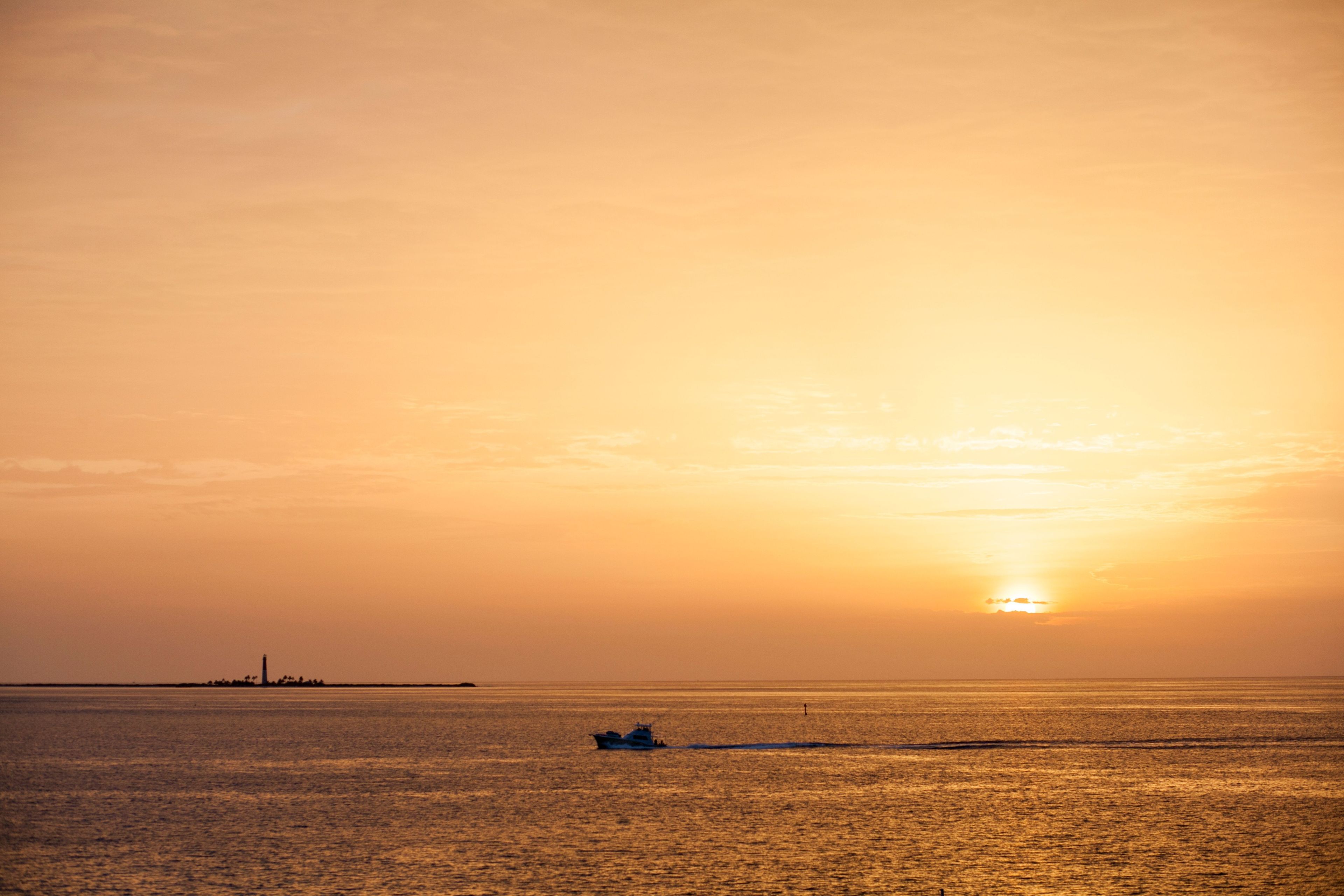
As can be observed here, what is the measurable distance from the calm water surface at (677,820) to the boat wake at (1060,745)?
1.51 metres

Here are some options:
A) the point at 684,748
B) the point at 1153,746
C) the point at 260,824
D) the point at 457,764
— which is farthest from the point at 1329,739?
the point at 260,824

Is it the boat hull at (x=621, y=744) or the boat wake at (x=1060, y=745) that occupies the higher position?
the boat hull at (x=621, y=744)

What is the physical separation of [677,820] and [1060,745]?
282 ft

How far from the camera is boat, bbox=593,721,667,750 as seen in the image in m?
138

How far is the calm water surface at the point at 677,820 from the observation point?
59344 millimetres

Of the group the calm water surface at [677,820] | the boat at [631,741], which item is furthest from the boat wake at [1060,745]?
the boat at [631,741]

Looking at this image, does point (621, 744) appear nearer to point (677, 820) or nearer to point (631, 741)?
point (631, 741)

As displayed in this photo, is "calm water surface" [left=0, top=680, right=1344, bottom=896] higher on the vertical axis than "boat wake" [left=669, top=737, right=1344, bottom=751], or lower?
higher

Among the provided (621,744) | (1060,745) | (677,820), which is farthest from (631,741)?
(677,820)

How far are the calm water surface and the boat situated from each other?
233 cm

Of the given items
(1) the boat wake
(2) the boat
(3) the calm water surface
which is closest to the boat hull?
(2) the boat

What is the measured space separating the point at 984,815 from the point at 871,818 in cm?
848

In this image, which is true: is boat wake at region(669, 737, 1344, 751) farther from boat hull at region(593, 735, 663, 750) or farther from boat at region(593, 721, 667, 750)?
boat hull at region(593, 735, 663, 750)

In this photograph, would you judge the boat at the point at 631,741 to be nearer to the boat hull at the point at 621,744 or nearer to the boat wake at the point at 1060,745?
the boat hull at the point at 621,744
